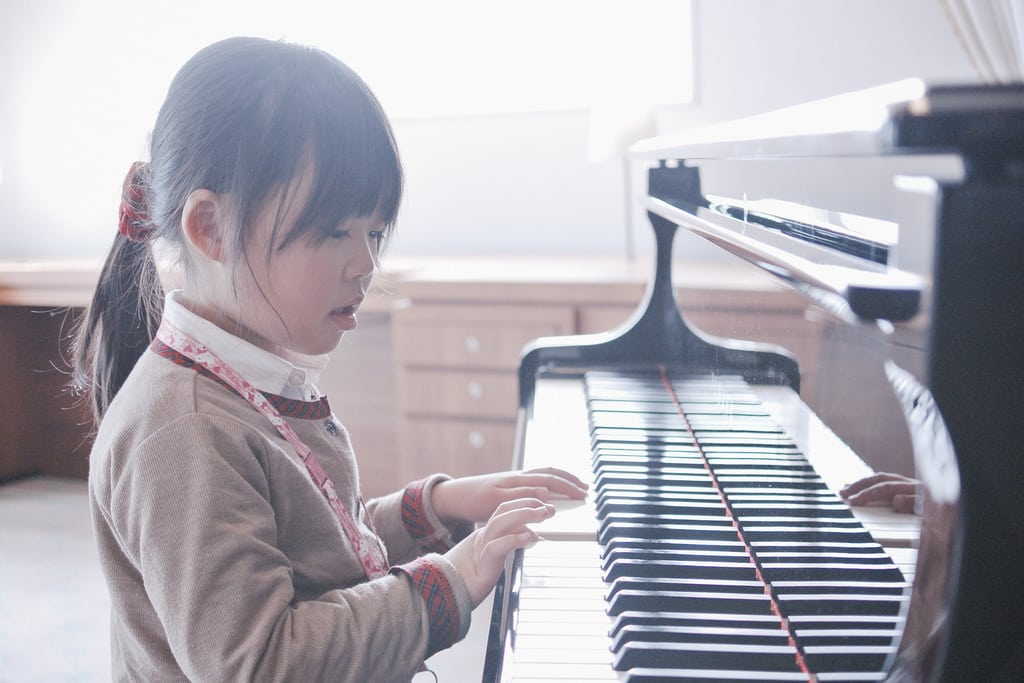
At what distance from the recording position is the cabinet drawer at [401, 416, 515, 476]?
247cm

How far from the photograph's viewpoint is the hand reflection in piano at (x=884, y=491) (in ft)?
1.85

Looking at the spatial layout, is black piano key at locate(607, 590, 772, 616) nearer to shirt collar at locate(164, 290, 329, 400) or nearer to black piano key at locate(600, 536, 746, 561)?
black piano key at locate(600, 536, 746, 561)

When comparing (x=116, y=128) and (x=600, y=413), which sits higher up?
(x=116, y=128)

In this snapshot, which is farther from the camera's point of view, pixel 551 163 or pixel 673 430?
pixel 551 163

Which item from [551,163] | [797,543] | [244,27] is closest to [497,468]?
[551,163]

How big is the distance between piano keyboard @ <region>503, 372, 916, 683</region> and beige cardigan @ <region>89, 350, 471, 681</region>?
5.9 inches

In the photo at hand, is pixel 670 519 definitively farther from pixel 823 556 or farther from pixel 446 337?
pixel 446 337

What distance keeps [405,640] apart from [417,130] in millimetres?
2581

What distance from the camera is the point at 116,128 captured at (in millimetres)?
3602

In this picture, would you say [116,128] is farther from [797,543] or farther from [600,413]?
[797,543]

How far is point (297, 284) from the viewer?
0.94m

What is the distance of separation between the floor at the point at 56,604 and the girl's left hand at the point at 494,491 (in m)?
0.82

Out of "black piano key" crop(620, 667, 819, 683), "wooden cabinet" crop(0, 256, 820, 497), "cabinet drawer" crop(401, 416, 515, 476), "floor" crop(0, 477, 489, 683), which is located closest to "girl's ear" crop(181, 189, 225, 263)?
"black piano key" crop(620, 667, 819, 683)

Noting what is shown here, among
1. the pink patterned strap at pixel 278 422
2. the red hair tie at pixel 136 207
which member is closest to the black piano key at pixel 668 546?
the pink patterned strap at pixel 278 422
